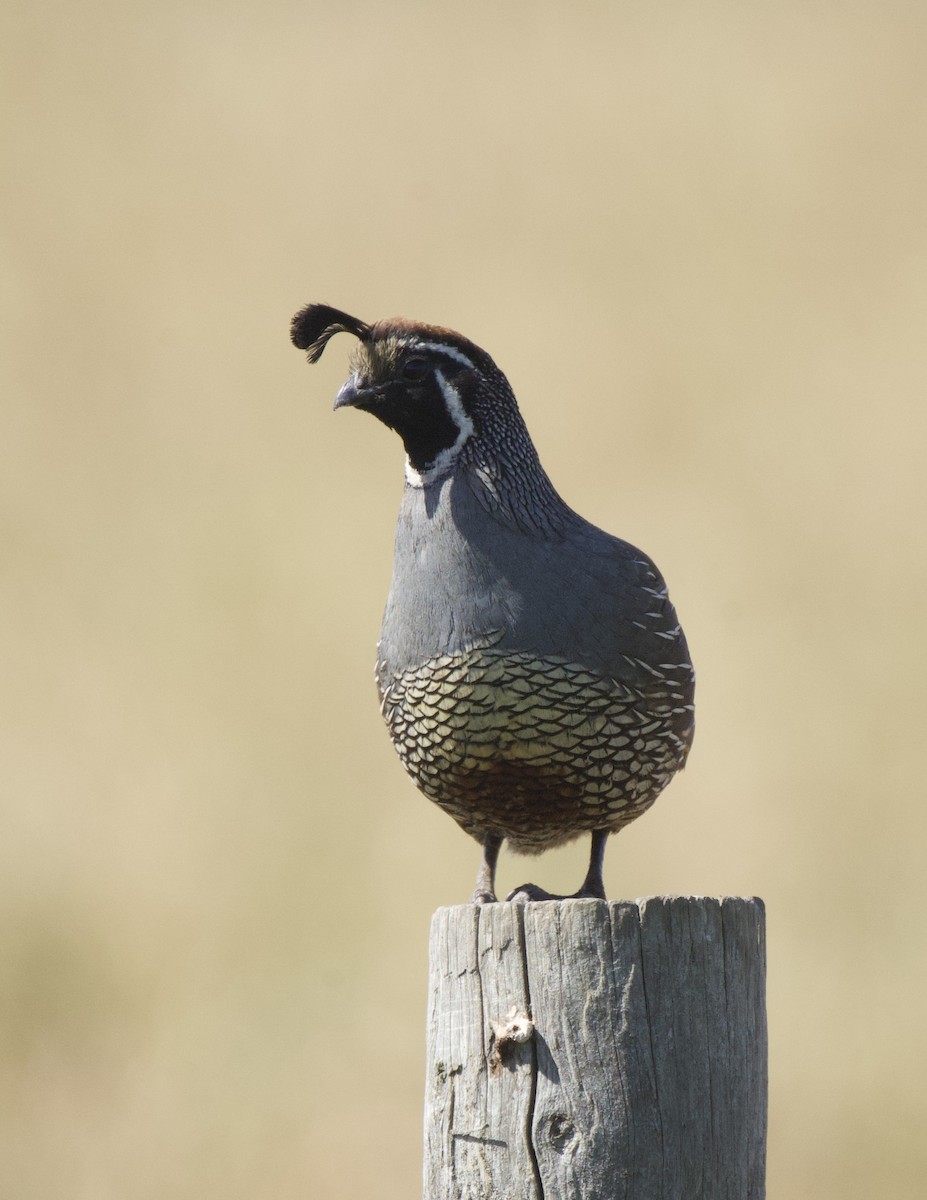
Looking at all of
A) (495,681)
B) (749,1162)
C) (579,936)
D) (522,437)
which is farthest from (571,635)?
(749,1162)

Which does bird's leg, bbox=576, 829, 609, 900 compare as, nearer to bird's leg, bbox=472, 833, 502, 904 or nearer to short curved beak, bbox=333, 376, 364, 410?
bird's leg, bbox=472, 833, 502, 904

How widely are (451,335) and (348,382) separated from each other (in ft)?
0.88

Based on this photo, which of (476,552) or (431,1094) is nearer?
(431,1094)

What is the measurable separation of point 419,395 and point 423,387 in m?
0.02

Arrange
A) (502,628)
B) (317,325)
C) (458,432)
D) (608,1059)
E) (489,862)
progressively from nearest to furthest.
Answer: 1. (608,1059)
2. (502,628)
3. (458,432)
4. (317,325)
5. (489,862)

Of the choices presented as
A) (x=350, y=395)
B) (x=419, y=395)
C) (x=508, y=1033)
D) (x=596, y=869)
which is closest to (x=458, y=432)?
(x=419, y=395)

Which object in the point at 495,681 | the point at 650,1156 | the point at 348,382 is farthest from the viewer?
the point at 348,382

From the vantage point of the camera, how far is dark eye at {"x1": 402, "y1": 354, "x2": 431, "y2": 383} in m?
3.55

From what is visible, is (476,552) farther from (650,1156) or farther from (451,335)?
(650,1156)

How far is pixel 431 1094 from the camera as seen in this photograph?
262 centimetres

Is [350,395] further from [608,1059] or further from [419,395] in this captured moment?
[608,1059]

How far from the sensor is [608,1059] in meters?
2.46

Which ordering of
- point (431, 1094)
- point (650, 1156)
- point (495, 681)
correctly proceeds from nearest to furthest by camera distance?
point (650, 1156) < point (431, 1094) < point (495, 681)

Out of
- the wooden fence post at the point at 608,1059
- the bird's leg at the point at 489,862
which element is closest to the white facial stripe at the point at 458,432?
the bird's leg at the point at 489,862
